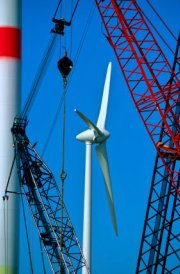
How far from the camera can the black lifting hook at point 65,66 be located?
90.5 ft

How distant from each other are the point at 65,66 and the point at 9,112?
Answer: 6775mm

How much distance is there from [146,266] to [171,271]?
1.55 meters

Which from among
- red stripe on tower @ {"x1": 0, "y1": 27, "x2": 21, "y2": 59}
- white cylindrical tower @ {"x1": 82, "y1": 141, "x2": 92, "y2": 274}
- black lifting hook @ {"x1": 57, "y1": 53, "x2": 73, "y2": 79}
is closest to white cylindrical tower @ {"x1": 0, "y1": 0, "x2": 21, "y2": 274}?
red stripe on tower @ {"x1": 0, "y1": 27, "x2": 21, "y2": 59}

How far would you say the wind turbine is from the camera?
32562 mm

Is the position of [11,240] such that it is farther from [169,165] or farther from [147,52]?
[147,52]

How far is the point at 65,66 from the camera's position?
90.8ft

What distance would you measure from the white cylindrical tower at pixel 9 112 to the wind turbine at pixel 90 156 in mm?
3561

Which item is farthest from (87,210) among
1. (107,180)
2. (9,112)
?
(9,112)

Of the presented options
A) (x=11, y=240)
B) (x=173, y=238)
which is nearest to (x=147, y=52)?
(x=173, y=238)

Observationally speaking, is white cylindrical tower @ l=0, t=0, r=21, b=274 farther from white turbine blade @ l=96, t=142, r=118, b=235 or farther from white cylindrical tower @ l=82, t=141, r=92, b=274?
white turbine blade @ l=96, t=142, r=118, b=235

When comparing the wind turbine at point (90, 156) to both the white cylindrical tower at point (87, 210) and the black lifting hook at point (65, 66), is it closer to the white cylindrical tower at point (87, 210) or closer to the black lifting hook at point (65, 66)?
the white cylindrical tower at point (87, 210)

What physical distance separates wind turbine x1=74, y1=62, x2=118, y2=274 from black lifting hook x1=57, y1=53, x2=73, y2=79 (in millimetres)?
3908

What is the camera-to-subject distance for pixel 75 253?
3269 cm

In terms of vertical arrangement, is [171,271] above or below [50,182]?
below
